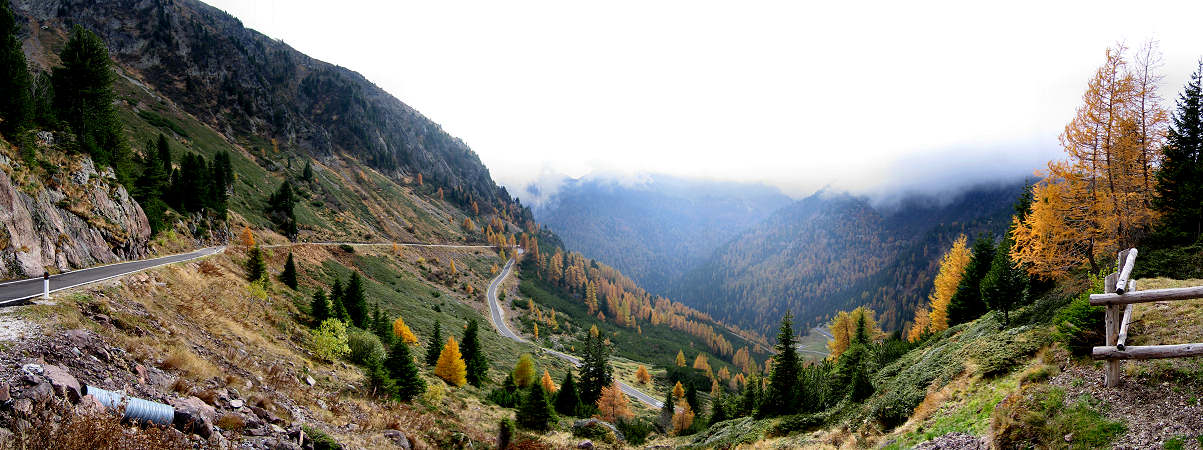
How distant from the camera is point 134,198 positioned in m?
31.4

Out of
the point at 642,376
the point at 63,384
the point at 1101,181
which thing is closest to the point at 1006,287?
the point at 1101,181

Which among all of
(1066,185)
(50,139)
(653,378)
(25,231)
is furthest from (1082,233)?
(653,378)

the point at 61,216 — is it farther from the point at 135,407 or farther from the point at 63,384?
the point at 135,407

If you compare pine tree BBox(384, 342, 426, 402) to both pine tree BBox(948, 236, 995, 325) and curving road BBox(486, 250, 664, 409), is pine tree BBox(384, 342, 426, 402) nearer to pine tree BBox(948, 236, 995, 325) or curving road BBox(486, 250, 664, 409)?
pine tree BBox(948, 236, 995, 325)

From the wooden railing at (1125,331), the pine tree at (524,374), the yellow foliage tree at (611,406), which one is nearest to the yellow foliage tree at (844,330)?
the yellow foliage tree at (611,406)

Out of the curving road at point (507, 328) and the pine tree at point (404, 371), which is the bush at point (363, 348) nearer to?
the pine tree at point (404, 371)

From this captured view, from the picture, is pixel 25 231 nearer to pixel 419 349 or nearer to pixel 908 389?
pixel 419 349

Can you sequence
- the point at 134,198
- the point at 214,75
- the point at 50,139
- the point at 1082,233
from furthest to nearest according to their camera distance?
the point at 214,75, the point at 134,198, the point at 50,139, the point at 1082,233

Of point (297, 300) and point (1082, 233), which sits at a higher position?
point (1082, 233)

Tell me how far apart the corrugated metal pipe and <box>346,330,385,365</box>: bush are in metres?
19.9

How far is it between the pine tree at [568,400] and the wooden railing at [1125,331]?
40020 millimetres

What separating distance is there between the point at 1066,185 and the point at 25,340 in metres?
40.2

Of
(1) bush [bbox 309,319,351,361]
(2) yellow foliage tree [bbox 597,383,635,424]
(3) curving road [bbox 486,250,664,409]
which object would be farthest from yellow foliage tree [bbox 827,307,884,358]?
(1) bush [bbox 309,319,351,361]

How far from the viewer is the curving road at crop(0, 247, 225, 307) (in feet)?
47.6
